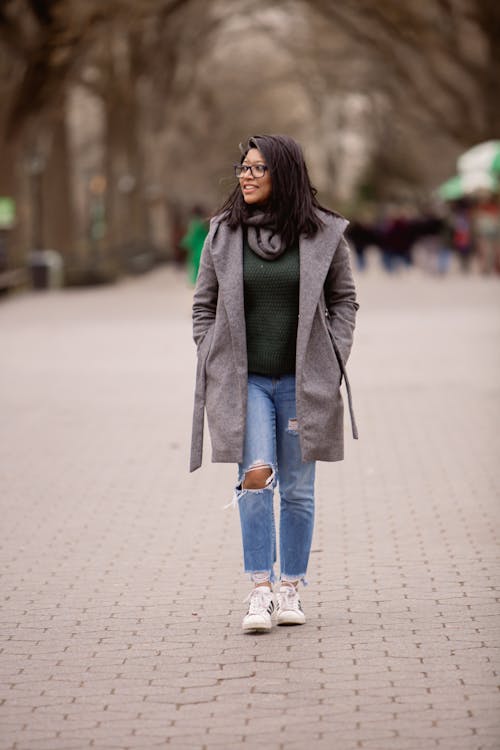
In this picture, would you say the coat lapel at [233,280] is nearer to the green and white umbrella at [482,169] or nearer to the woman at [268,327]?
the woman at [268,327]

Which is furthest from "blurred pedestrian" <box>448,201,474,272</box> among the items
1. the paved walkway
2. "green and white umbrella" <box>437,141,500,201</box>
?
the paved walkway

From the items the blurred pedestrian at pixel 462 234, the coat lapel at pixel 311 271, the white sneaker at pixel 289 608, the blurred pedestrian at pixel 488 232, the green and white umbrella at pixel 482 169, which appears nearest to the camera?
the coat lapel at pixel 311 271

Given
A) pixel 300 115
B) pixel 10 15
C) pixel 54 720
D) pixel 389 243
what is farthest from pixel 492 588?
pixel 300 115

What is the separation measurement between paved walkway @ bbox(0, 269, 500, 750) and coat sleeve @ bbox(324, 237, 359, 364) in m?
1.02

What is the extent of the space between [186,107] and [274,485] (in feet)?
194

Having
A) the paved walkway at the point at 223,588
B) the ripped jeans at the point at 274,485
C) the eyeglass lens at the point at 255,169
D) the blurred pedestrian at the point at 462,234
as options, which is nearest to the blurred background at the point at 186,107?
the blurred pedestrian at the point at 462,234

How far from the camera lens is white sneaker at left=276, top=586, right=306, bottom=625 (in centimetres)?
605

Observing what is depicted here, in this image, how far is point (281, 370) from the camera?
19.3 feet

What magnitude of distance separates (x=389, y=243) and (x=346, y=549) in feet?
110

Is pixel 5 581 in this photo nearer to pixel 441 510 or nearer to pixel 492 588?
pixel 492 588

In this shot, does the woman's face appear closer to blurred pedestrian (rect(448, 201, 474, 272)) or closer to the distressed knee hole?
the distressed knee hole

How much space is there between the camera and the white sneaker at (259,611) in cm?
591

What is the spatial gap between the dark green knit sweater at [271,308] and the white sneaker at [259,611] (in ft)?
2.52

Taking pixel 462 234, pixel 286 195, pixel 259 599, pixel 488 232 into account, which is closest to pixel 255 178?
pixel 286 195
